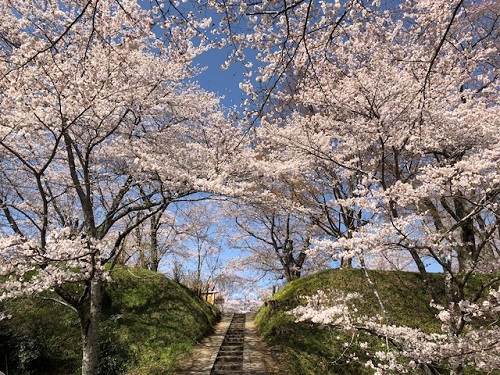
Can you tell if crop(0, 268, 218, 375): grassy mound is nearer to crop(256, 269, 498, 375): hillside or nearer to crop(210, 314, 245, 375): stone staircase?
crop(210, 314, 245, 375): stone staircase

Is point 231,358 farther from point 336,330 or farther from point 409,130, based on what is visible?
point 409,130

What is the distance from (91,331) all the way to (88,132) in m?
4.47

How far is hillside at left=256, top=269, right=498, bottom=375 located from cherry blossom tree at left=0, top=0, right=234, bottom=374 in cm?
547

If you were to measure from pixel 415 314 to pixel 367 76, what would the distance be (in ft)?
25.8

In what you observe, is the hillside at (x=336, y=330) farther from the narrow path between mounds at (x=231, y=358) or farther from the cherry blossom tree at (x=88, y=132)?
the cherry blossom tree at (x=88, y=132)

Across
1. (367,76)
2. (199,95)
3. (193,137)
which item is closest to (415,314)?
(367,76)

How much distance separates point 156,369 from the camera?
854 cm

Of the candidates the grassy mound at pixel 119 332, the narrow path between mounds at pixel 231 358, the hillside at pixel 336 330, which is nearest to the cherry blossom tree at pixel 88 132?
the grassy mound at pixel 119 332

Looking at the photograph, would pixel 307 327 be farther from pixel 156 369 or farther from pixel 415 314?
pixel 156 369

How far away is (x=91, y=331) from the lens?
275 inches

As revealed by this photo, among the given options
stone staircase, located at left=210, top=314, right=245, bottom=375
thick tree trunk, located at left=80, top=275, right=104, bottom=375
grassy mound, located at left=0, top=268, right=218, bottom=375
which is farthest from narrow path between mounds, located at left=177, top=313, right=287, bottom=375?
thick tree trunk, located at left=80, top=275, right=104, bottom=375

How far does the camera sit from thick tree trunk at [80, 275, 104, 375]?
6.84 metres

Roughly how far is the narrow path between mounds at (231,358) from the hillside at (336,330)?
482 millimetres

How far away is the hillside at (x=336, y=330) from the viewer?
8797 millimetres
